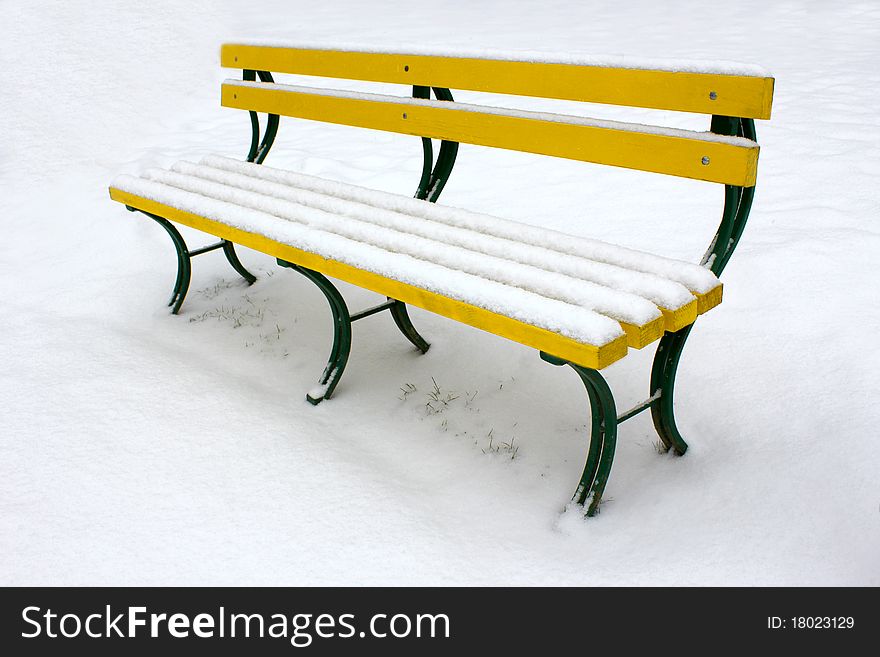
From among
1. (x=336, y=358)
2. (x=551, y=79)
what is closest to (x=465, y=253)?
(x=551, y=79)

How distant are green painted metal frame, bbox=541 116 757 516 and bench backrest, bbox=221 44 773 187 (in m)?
0.04

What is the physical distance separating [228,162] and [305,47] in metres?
0.60

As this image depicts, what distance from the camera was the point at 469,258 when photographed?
2543 millimetres

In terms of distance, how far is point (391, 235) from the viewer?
2.76 metres

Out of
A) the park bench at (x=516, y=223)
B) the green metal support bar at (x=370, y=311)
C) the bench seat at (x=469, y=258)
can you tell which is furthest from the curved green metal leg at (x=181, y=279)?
the green metal support bar at (x=370, y=311)

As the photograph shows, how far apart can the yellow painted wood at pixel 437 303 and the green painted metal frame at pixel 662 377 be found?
0.55ft

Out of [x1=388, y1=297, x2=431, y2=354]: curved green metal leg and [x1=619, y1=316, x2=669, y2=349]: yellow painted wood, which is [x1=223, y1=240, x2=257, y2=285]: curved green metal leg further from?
[x1=619, y1=316, x2=669, y2=349]: yellow painted wood

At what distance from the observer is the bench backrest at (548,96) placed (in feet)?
7.71

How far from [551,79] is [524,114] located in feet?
0.53

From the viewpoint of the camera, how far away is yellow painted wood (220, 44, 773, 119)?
232 cm

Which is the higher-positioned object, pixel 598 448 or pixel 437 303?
pixel 437 303

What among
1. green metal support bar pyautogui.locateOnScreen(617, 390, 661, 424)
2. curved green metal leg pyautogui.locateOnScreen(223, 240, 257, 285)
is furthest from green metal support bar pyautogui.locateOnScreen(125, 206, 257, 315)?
green metal support bar pyautogui.locateOnScreen(617, 390, 661, 424)

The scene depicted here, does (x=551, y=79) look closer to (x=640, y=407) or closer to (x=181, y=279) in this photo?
(x=640, y=407)
